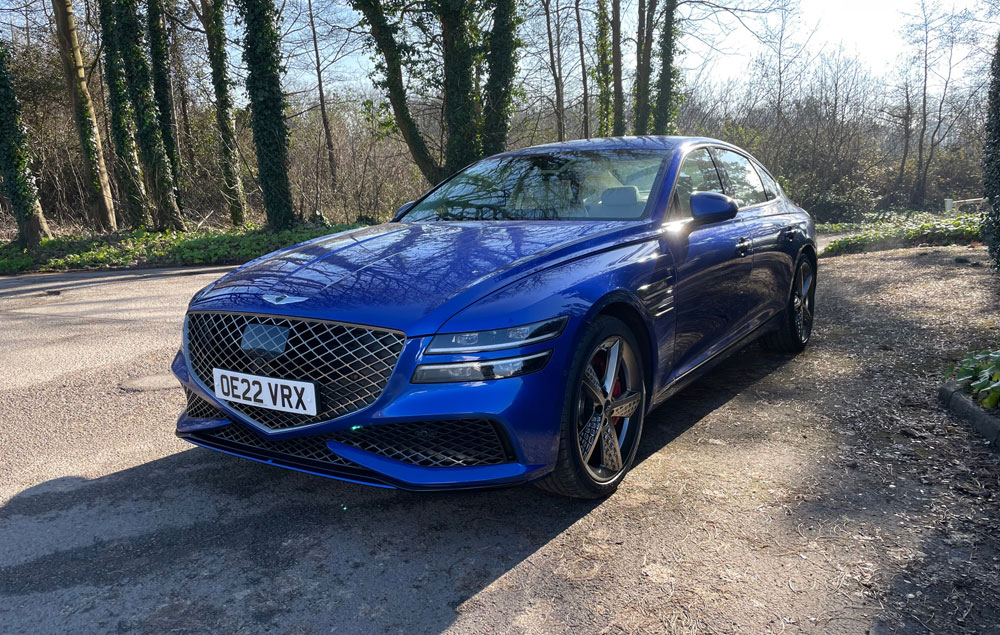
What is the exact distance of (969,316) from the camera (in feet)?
20.1

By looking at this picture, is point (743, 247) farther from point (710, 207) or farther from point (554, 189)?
point (554, 189)

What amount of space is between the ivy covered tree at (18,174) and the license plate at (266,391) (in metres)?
14.3

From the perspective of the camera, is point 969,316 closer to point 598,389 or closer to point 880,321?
point 880,321

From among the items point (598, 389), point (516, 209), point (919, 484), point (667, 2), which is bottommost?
point (919, 484)

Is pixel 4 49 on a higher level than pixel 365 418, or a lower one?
higher

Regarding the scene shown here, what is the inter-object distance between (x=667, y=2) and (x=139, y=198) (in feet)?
54.2

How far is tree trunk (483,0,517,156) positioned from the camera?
620 inches

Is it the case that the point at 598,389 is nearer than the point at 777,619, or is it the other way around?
the point at 777,619

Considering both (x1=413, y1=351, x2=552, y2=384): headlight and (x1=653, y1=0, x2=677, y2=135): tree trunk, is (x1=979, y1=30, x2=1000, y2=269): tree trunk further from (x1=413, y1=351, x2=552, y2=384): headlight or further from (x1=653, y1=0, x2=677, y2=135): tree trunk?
(x1=653, y1=0, x2=677, y2=135): tree trunk

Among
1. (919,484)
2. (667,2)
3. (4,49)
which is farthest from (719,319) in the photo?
(667,2)

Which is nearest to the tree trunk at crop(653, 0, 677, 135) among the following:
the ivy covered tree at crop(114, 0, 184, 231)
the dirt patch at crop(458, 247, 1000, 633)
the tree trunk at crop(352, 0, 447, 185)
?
the tree trunk at crop(352, 0, 447, 185)

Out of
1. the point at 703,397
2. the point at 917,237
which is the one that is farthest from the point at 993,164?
the point at 917,237

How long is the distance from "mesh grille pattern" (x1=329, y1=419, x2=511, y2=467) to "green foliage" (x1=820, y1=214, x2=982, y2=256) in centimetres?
1164

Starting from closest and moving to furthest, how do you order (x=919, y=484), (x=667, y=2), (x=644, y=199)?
1. (x=919, y=484)
2. (x=644, y=199)
3. (x=667, y=2)
